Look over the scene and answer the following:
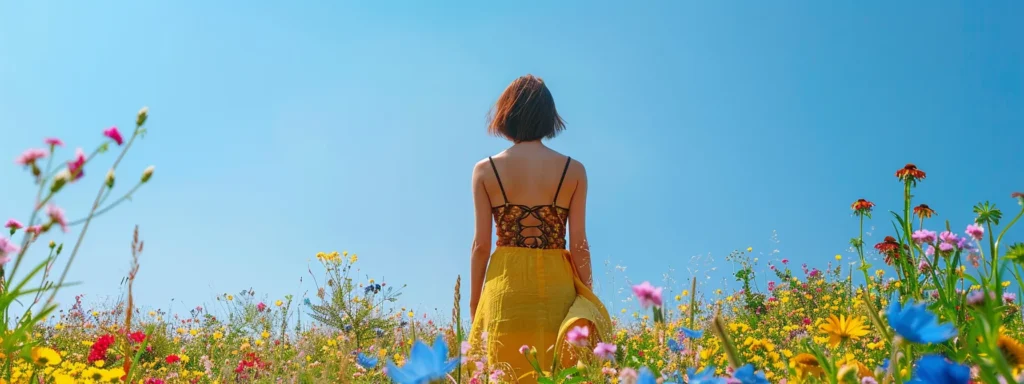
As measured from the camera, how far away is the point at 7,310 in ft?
6.17

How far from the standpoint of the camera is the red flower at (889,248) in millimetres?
3837

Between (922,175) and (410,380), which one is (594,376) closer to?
(410,380)

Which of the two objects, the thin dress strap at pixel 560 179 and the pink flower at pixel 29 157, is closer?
the pink flower at pixel 29 157

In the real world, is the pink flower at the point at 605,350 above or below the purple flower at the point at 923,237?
below

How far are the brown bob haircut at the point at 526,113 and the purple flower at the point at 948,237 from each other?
6.63 ft

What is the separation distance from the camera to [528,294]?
3.68 metres

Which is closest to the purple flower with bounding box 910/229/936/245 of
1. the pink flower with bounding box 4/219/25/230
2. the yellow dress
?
the yellow dress

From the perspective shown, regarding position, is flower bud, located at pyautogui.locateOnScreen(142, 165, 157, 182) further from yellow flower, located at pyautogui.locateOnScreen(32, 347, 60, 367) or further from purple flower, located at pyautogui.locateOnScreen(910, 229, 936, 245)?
purple flower, located at pyautogui.locateOnScreen(910, 229, 936, 245)

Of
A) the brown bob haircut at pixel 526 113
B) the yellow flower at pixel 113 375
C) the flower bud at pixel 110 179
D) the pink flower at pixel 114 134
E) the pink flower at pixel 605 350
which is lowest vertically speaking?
the pink flower at pixel 605 350

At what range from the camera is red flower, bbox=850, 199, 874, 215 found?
429 cm

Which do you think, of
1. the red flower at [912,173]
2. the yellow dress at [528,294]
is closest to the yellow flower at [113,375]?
the yellow dress at [528,294]

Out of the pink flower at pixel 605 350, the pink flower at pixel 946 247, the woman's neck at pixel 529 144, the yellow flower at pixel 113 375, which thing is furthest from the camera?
the woman's neck at pixel 529 144

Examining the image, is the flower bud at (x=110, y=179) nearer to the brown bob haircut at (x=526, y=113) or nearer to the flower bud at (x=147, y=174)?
the flower bud at (x=147, y=174)

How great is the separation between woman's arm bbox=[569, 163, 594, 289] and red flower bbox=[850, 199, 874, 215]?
1703 millimetres
